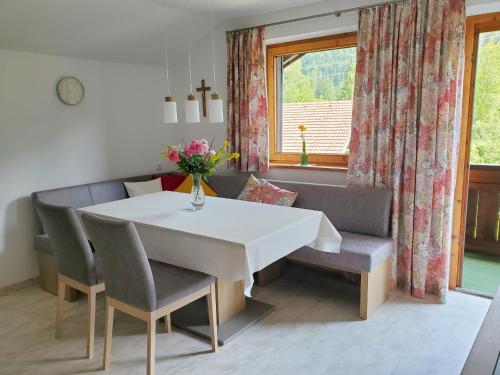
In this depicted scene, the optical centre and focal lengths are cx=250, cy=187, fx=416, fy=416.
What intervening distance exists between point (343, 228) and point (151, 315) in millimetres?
1890

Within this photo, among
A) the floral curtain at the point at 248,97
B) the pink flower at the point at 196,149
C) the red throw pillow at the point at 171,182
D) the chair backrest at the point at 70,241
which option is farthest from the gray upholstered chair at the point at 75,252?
the floral curtain at the point at 248,97

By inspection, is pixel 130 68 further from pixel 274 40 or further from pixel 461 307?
pixel 461 307

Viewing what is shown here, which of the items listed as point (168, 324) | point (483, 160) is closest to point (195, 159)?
point (168, 324)

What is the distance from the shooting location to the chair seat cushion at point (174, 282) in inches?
90.9

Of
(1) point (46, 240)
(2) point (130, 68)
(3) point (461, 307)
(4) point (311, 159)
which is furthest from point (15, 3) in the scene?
(3) point (461, 307)

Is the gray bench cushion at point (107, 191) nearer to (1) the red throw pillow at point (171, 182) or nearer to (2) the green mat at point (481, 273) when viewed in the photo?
(1) the red throw pillow at point (171, 182)

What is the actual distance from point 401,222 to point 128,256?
7.29 feet

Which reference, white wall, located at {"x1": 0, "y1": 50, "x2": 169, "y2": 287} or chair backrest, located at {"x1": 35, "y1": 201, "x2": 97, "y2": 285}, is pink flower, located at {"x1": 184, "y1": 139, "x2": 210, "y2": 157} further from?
white wall, located at {"x1": 0, "y1": 50, "x2": 169, "y2": 287}

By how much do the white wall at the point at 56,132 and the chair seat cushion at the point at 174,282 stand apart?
1750 millimetres

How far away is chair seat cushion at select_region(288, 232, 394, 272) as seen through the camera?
2.96 meters

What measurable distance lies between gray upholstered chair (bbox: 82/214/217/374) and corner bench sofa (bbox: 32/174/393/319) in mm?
1094

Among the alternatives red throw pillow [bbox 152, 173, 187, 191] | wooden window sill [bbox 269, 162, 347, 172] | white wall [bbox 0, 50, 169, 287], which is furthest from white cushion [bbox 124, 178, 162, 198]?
wooden window sill [bbox 269, 162, 347, 172]

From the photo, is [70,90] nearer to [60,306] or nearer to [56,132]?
[56,132]

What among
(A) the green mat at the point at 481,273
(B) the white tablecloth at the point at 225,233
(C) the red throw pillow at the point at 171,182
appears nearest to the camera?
(B) the white tablecloth at the point at 225,233
